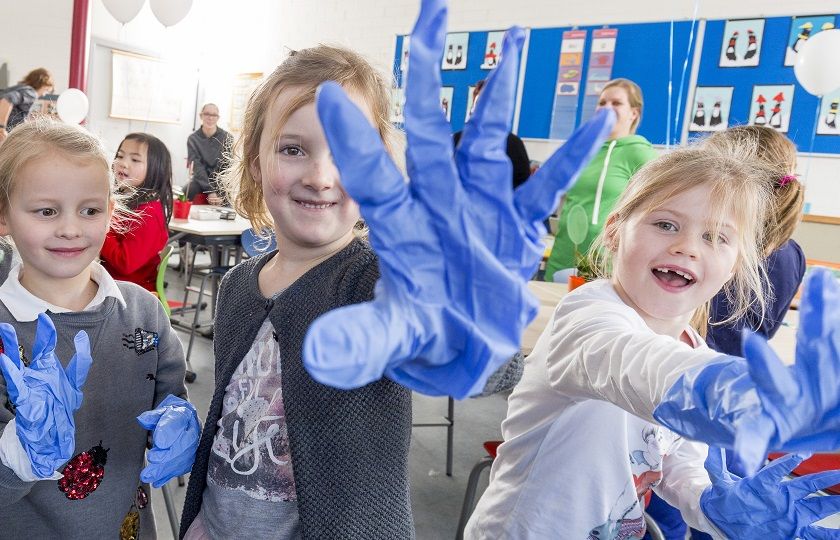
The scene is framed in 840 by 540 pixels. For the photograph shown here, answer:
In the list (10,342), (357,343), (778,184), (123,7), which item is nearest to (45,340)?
(10,342)

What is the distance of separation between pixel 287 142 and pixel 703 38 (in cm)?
469

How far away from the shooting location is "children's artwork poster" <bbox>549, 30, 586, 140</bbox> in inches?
206

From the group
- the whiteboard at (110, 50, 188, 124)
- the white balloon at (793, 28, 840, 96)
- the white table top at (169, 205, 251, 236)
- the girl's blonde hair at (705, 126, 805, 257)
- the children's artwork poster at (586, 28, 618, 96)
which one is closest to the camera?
the girl's blonde hair at (705, 126, 805, 257)

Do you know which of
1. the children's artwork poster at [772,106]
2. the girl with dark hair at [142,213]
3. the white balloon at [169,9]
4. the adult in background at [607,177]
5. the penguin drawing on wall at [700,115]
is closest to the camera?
the girl with dark hair at [142,213]

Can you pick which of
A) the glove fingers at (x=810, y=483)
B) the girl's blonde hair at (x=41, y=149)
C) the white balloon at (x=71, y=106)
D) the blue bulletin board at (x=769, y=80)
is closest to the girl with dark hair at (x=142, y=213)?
the girl's blonde hair at (x=41, y=149)

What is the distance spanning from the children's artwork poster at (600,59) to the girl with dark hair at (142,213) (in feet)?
12.2

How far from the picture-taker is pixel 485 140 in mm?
458

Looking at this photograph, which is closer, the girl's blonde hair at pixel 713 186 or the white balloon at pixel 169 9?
the girl's blonde hair at pixel 713 186

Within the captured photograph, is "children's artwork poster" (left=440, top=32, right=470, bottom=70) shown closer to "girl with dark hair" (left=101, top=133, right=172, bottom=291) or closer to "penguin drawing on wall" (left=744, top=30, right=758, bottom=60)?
"penguin drawing on wall" (left=744, top=30, right=758, bottom=60)

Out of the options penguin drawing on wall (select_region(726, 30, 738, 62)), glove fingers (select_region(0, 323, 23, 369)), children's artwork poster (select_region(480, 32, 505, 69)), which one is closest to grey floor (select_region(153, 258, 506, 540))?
glove fingers (select_region(0, 323, 23, 369))

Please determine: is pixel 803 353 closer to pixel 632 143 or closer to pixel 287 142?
pixel 287 142

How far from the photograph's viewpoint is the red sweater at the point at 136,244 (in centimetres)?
226

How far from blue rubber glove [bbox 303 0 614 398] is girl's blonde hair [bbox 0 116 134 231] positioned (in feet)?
2.62

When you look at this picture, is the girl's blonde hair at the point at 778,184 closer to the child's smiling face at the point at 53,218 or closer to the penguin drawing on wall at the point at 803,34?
the child's smiling face at the point at 53,218
